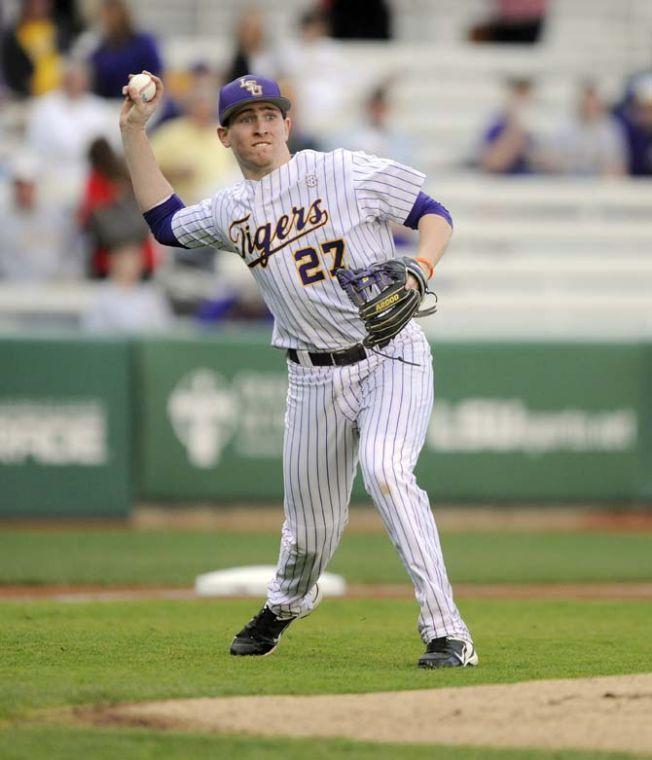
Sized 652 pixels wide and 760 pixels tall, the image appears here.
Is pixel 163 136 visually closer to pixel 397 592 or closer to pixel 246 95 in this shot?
pixel 397 592

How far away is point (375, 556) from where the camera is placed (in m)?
10.9

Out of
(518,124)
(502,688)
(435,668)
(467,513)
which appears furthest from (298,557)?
(518,124)

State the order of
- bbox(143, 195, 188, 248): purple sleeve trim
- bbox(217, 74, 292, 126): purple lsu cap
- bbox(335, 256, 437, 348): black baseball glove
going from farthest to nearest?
bbox(143, 195, 188, 248): purple sleeve trim, bbox(217, 74, 292, 126): purple lsu cap, bbox(335, 256, 437, 348): black baseball glove

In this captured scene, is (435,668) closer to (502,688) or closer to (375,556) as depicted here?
(502,688)

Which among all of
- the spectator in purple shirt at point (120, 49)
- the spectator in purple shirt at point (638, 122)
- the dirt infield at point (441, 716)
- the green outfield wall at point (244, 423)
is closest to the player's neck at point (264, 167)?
the dirt infield at point (441, 716)

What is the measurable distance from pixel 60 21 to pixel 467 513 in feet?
21.3

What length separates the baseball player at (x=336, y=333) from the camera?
542 cm

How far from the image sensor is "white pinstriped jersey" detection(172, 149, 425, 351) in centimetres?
555

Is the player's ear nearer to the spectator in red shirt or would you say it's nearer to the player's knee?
the player's knee

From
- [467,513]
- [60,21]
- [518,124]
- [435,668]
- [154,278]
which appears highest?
[60,21]

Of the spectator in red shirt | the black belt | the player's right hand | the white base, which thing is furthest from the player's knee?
the spectator in red shirt

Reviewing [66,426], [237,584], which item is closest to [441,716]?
[237,584]

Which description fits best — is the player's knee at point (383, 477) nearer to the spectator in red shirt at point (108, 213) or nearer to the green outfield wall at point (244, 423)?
the green outfield wall at point (244, 423)

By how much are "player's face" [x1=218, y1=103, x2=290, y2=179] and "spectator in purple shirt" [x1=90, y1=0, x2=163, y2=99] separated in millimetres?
8862
